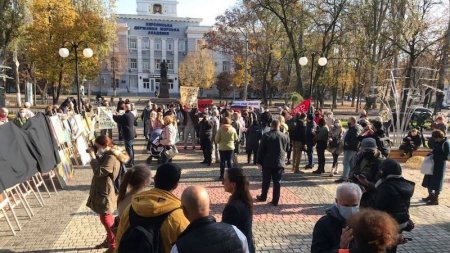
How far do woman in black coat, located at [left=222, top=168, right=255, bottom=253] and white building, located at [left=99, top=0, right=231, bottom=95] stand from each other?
7941 centimetres

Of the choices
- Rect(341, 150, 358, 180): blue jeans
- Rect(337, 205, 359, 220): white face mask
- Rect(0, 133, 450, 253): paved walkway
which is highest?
Rect(337, 205, 359, 220): white face mask

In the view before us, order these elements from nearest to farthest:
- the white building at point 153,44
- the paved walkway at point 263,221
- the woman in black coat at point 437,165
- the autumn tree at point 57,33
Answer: the paved walkway at point 263,221, the woman in black coat at point 437,165, the autumn tree at point 57,33, the white building at point 153,44

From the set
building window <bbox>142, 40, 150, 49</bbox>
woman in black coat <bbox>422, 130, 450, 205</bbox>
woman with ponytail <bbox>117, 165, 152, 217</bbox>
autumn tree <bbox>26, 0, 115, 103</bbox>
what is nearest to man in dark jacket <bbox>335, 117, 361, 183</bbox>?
woman in black coat <bbox>422, 130, 450, 205</bbox>

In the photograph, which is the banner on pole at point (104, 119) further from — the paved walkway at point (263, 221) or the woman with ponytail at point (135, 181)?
the woman with ponytail at point (135, 181)

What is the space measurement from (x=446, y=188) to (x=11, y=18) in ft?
114

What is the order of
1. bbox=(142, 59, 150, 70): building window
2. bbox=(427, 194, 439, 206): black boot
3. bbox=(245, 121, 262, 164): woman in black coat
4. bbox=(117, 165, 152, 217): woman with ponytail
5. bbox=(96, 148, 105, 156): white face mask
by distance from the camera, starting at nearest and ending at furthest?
1. bbox=(117, 165, 152, 217): woman with ponytail
2. bbox=(96, 148, 105, 156): white face mask
3. bbox=(427, 194, 439, 206): black boot
4. bbox=(245, 121, 262, 164): woman in black coat
5. bbox=(142, 59, 150, 70): building window

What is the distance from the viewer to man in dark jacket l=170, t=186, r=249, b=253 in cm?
260

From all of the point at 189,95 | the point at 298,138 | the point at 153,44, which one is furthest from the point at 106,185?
the point at 153,44

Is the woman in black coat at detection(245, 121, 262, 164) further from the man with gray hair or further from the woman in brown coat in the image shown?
the man with gray hair

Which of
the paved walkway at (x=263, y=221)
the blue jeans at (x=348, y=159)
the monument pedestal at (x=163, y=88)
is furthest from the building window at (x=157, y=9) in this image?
the blue jeans at (x=348, y=159)

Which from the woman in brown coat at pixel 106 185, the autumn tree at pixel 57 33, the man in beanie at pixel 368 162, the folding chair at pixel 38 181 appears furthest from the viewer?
the autumn tree at pixel 57 33

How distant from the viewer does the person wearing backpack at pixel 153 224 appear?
2922mm

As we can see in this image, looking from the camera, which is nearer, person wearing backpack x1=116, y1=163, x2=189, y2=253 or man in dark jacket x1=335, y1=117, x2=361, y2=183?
person wearing backpack x1=116, y1=163, x2=189, y2=253

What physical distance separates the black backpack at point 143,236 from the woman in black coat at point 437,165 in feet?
23.8
